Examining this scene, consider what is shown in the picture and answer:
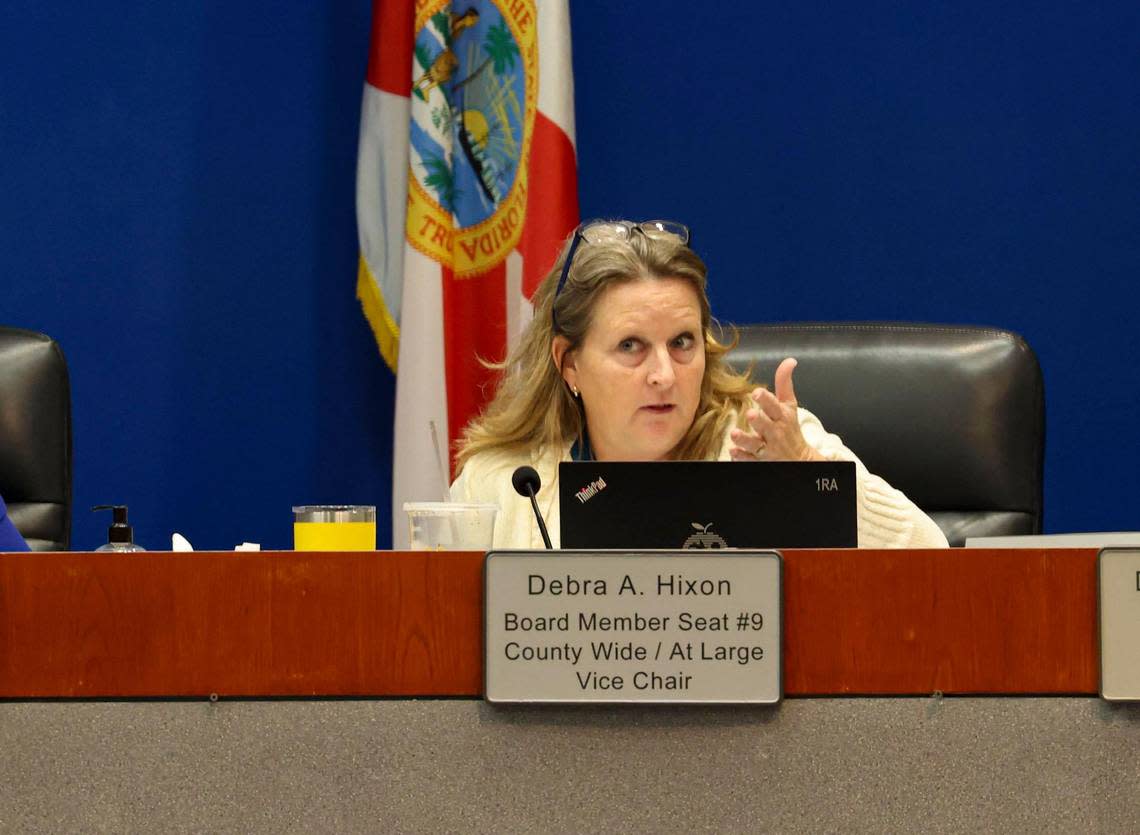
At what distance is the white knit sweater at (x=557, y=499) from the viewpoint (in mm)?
1700

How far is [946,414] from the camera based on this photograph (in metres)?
1.84

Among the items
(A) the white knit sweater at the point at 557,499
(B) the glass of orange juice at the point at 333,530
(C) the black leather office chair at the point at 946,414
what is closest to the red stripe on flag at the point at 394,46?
(A) the white knit sweater at the point at 557,499

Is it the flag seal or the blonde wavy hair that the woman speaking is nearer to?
the blonde wavy hair

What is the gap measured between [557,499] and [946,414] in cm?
53

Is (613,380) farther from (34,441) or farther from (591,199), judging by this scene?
(591,199)

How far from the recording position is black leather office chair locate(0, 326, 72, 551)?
186 centimetres

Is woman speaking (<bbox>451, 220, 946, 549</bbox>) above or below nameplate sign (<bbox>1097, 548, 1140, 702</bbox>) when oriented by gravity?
above

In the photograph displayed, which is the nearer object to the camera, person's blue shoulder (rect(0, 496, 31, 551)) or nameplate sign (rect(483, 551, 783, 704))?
nameplate sign (rect(483, 551, 783, 704))

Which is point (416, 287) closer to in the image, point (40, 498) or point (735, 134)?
point (735, 134)

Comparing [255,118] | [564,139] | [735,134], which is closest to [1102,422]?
[735,134]

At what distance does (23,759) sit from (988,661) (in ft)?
1.88

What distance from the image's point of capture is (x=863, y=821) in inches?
31.4

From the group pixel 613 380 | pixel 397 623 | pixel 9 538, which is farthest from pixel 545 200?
pixel 397 623

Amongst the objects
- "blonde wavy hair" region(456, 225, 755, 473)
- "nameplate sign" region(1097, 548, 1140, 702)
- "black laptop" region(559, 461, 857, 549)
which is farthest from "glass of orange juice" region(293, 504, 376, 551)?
"blonde wavy hair" region(456, 225, 755, 473)
